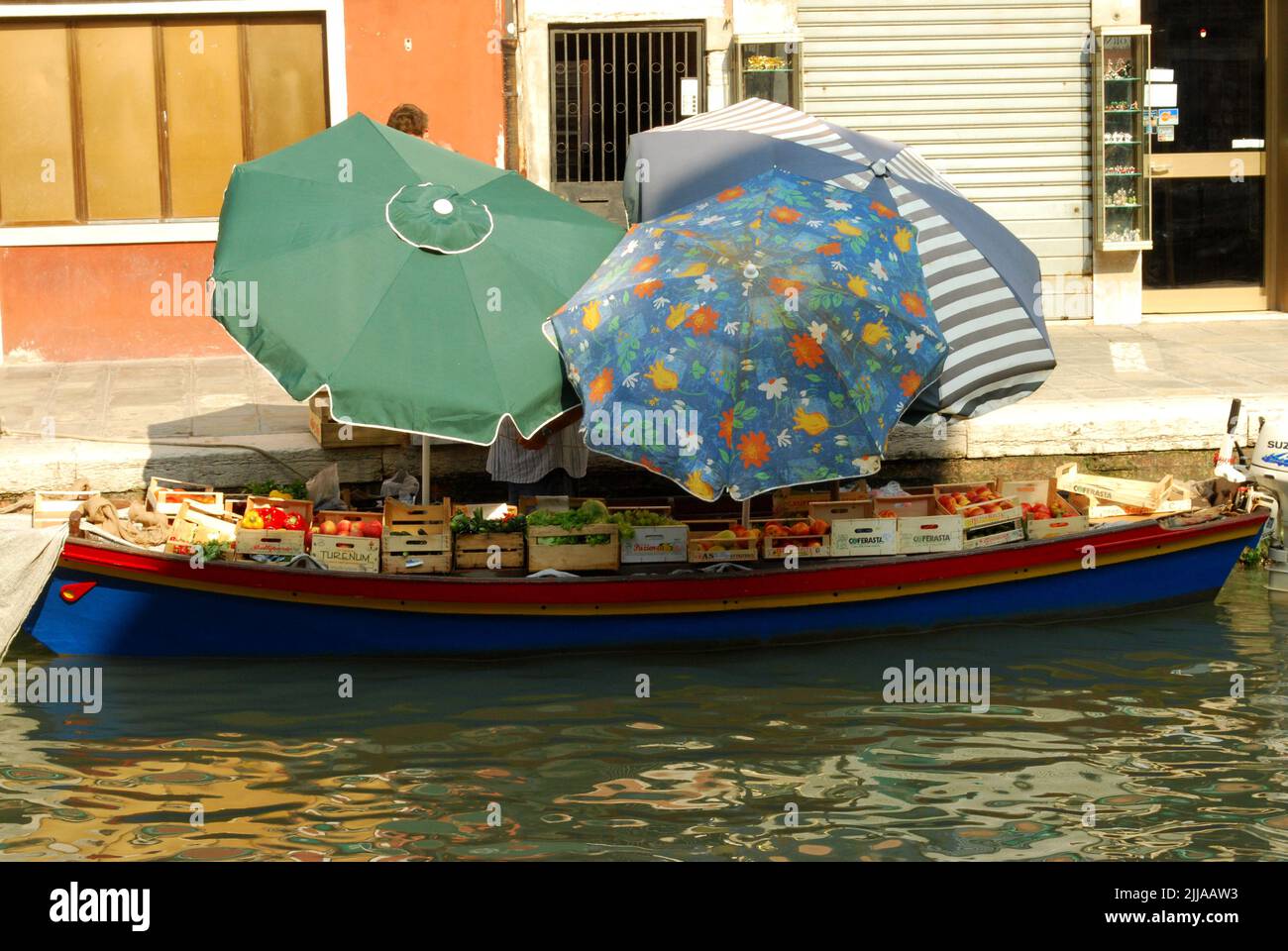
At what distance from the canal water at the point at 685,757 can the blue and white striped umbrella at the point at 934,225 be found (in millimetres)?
1451

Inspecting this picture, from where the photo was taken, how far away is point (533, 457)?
10102mm

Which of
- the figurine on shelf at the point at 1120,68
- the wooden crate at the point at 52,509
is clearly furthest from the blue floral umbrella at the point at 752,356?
the figurine on shelf at the point at 1120,68

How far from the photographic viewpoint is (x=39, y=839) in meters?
7.05

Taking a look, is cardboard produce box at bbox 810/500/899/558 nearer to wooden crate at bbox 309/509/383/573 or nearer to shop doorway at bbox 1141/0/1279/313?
wooden crate at bbox 309/509/383/573

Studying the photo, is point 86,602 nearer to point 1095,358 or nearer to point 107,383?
point 107,383

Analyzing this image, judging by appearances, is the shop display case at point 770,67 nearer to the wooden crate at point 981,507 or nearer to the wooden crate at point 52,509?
the wooden crate at point 981,507

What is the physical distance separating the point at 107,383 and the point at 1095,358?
728 cm

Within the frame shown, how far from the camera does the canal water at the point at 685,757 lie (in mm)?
7055

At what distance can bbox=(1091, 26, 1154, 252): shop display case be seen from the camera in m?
14.6

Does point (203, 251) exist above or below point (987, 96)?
below

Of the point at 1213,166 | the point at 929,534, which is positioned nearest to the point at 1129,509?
the point at 929,534

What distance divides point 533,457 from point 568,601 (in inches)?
49.9

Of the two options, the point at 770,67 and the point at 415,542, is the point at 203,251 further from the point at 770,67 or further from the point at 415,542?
the point at 415,542
